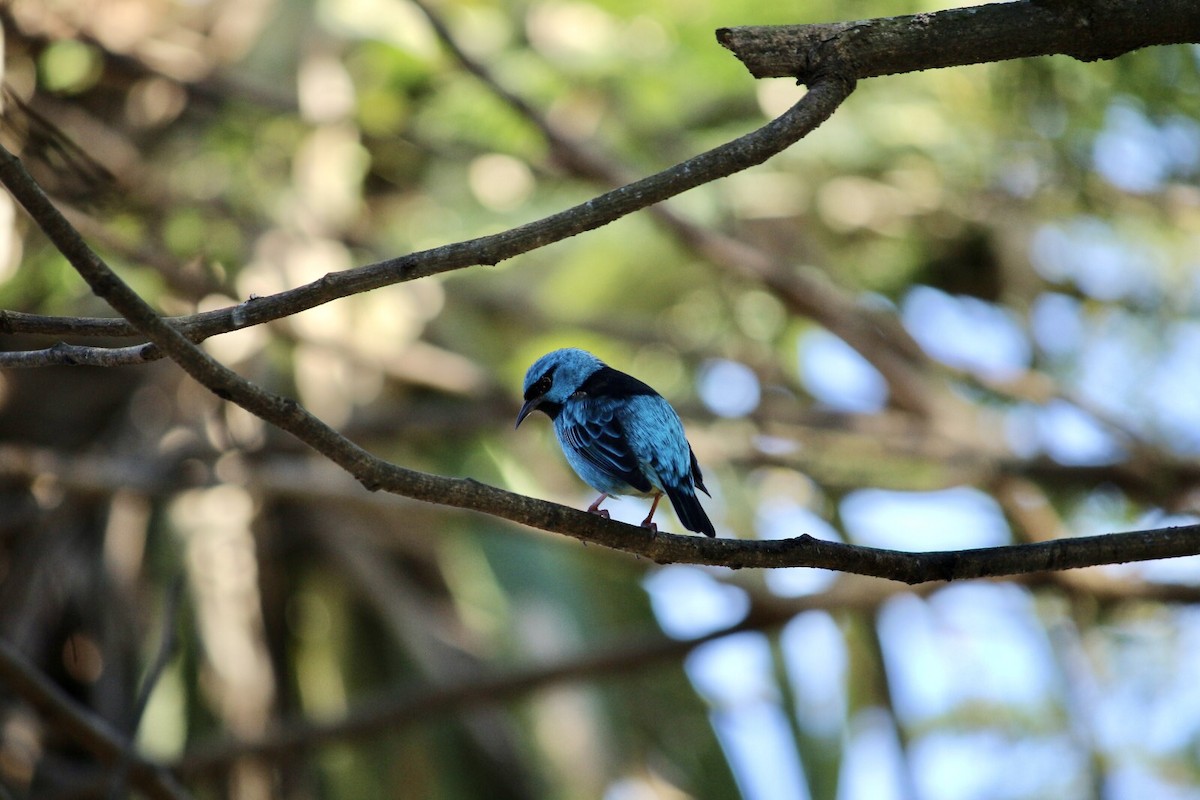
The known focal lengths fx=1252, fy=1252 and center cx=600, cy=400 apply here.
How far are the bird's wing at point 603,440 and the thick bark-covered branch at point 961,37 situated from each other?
5.09 ft

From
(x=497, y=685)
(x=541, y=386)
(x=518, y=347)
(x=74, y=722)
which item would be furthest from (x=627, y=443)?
(x=518, y=347)

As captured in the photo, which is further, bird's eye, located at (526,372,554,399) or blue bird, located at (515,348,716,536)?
bird's eye, located at (526,372,554,399)

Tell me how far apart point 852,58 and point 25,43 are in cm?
586

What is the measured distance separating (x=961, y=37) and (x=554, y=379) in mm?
2452

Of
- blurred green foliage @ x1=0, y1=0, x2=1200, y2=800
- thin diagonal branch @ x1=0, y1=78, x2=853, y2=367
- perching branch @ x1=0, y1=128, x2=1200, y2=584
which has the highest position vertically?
blurred green foliage @ x1=0, y1=0, x2=1200, y2=800

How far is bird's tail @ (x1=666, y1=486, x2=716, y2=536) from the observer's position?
3.59 m

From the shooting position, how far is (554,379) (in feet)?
16.0

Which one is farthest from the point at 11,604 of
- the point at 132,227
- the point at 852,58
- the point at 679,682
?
the point at 852,58

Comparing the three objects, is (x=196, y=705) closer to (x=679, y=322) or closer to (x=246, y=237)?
(x=246, y=237)

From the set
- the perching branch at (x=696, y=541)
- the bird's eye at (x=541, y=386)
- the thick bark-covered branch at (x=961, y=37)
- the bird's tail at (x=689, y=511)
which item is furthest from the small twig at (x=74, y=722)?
the thick bark-covered branch at (x=961, y=37)

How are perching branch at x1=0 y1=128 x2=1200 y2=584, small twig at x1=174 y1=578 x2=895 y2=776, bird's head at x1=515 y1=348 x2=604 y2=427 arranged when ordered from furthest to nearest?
small twig at x1=174 y1=578 x2=895 y2=776
bird's head at x1=515 y1=348 x2=604 y2=427
perching branch at x1=0 y1=128 x2=1200 y2=584

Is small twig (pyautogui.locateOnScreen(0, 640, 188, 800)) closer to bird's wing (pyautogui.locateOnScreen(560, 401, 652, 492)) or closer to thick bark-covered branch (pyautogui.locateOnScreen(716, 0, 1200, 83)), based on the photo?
bird's wing (pyautogui.locateOnScreen(560, 401, 652, 492))

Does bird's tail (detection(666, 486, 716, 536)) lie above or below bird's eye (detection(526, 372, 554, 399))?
below

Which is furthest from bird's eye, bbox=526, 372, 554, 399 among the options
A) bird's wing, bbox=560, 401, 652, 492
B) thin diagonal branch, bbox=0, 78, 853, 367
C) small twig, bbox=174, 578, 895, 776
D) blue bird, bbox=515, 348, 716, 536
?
thin diagonal branch, bbox=0, 78, 853, 367
